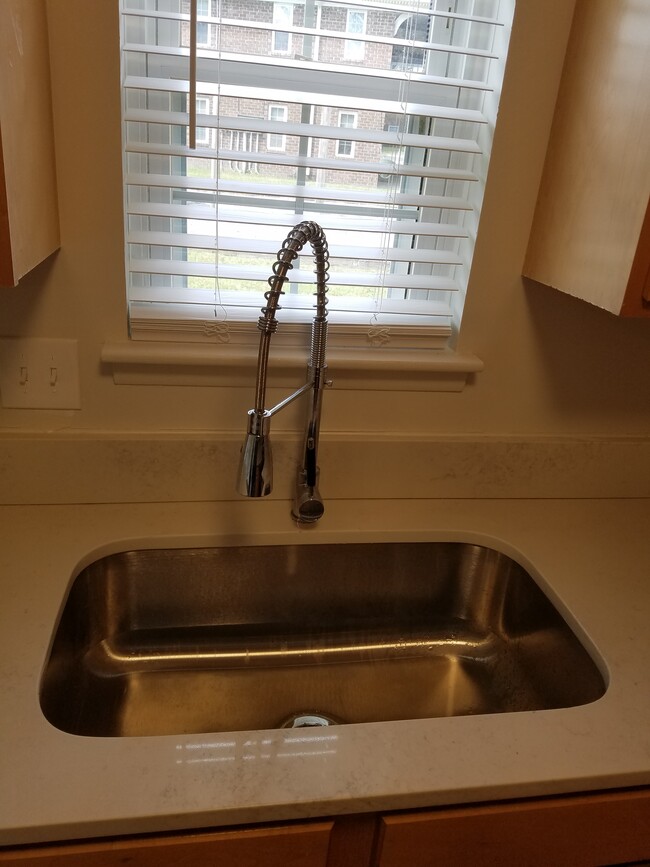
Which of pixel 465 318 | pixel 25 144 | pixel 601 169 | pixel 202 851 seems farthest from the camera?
pixel 465 318

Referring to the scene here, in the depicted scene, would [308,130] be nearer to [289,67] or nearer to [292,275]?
[289,67]

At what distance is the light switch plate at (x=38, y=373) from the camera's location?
101 centimetres

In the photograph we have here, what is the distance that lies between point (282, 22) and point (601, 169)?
50 cm

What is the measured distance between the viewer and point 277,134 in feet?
3.22

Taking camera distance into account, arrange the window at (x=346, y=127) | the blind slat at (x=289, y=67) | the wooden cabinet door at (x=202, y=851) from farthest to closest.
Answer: the window at (x=346, y=127), the blind slat at (x=289, y=67), the wooden cabinet door at (x=202, y=851)

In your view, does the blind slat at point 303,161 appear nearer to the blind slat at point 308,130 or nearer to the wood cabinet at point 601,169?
the blind slat at point 308,130

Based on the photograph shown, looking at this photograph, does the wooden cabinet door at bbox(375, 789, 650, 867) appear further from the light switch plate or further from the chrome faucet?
the light switch plate

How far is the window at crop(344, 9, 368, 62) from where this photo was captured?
971 millimetres

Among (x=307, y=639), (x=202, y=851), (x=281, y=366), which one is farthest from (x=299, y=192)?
(x=202, y=851)

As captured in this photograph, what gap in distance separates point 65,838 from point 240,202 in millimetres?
868

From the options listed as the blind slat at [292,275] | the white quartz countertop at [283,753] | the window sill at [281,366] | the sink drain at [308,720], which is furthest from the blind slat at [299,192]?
the sink drain at [308,720]

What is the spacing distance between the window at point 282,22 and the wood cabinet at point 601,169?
41 centimetres

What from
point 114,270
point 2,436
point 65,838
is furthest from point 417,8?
point 65,838

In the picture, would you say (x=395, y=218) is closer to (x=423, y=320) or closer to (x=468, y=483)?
(x=423, y=320)
